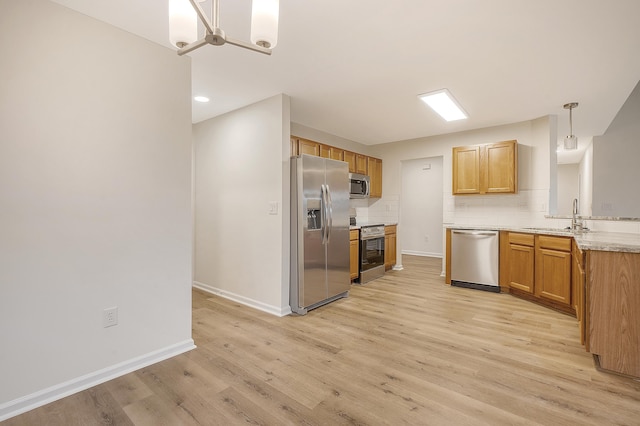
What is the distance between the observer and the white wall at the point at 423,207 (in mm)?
7133

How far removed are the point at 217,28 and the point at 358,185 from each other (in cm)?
423

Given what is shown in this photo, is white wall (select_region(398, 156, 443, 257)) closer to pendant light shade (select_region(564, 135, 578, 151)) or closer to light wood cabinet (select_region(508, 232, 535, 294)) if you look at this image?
light wood cabinet (select_region(508, 232, 535, 294))

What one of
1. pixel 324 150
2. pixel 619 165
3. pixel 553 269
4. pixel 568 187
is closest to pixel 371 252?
pixel 324 150

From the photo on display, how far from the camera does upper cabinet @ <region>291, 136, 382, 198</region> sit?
416 centimetres

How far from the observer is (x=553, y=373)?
7.09ft

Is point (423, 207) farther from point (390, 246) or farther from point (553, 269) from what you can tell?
point (553, 269)

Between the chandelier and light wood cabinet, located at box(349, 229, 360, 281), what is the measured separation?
3426 millimetres

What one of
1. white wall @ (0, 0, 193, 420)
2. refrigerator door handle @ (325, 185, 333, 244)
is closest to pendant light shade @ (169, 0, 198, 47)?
white wall @ (0, 0, 193, 420)

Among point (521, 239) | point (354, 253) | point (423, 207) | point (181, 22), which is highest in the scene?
point (181, 22)

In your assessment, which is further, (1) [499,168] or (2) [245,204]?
(1) [499,168]

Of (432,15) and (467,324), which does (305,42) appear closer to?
(432,15)

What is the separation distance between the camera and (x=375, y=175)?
5844 millimetres

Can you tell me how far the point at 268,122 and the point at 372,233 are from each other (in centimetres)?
241

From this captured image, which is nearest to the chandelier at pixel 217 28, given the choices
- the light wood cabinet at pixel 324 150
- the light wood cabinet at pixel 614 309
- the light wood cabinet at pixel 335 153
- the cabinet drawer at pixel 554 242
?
the light wood cabinet at pixel 614 309
